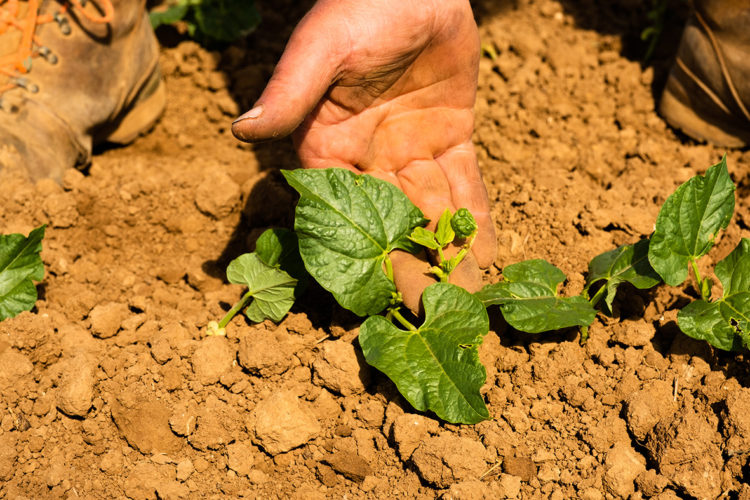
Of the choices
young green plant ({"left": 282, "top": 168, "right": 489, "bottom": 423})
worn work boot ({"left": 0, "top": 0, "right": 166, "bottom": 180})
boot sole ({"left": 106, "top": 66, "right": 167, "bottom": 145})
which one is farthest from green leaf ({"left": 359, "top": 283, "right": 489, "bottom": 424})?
boot sole ({"left": 106, "top": 66, "right": 167, "bottom": 145})

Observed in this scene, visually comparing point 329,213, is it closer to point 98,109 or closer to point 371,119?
point 371,119

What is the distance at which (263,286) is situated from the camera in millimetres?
2107

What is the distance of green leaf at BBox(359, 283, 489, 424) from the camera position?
181cm

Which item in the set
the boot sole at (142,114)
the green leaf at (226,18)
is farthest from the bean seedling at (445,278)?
the green leaf at (226,18)

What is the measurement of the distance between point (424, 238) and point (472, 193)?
34cm

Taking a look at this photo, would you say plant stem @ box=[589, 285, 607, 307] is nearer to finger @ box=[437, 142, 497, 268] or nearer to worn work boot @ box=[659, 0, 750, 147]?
finger @ box=[437, 142, 497, 268]

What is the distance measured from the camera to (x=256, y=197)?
2592 millimetres

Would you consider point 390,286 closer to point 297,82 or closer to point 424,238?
point 424,238

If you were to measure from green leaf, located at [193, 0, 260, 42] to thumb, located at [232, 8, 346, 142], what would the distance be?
4.40 ft

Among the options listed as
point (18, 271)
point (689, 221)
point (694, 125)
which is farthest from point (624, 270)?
point (18, 271)

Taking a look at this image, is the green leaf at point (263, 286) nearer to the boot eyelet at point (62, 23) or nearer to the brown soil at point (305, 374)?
the brown soil at point (305, 374)

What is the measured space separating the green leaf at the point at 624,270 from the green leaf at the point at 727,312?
0.44 ft

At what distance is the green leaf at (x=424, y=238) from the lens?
6.52 feet

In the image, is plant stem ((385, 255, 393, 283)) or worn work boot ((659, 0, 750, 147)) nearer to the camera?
plant stem ((385, 255, 393, 283))
